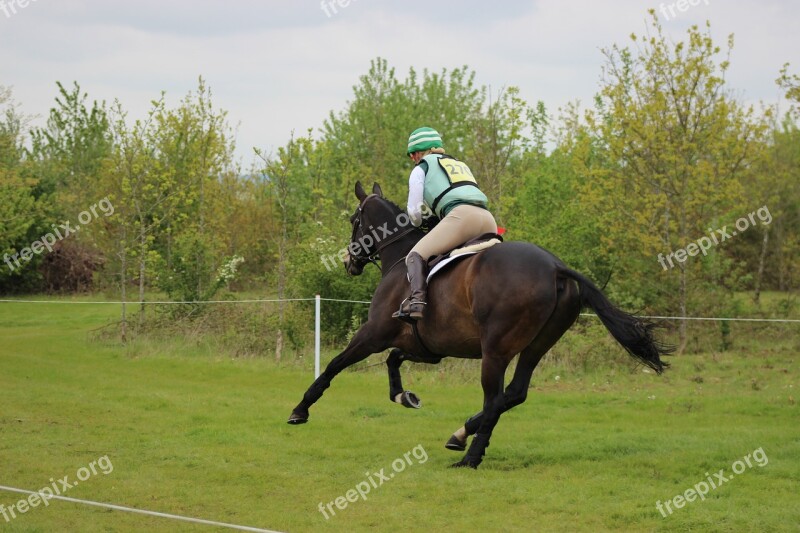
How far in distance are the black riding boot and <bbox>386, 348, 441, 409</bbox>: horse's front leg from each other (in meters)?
0.64

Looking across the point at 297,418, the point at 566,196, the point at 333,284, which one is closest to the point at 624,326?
the point at 297,418

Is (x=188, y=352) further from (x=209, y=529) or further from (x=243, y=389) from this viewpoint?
(x=209, y=529)

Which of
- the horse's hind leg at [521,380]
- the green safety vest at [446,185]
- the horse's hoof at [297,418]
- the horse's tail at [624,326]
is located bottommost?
the horse's hoof at [297,418]

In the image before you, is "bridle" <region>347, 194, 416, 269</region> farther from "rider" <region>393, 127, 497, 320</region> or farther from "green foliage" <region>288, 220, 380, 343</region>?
"green foliage" <region>288, 220, 380, 343</region>

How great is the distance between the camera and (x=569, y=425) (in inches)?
432

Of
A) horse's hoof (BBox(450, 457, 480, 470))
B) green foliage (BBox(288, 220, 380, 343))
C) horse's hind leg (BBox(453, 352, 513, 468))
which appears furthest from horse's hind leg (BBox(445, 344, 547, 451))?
green foliage (BBox(288, 220, 380, 343))

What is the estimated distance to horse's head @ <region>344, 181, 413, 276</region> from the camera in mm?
8961

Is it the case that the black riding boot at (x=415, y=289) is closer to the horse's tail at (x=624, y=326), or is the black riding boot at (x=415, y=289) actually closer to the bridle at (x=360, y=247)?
the bridle at (x=360, y=247)

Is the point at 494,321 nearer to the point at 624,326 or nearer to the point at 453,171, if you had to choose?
the point at 624,326

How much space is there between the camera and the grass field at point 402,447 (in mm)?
6641

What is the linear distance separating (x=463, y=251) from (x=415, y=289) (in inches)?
22.5

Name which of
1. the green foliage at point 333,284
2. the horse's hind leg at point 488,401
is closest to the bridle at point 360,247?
the horse's hind leg at point 488,401

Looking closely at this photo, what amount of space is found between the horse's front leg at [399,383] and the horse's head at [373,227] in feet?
3.49

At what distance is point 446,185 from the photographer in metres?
8.32
